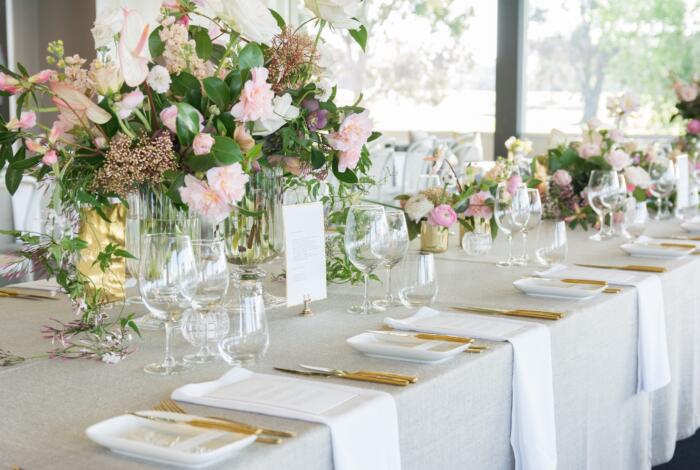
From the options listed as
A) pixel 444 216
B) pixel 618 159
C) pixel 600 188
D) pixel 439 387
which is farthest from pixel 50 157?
pixel 618 159

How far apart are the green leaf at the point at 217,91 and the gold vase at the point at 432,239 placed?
1210mm

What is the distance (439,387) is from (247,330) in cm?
30

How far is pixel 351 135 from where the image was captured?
178 cm

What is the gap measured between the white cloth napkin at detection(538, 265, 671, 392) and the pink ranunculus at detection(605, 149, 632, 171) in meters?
1.16

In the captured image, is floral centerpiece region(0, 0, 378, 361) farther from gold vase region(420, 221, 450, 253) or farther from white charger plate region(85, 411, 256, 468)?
gold vase region(420, 221, 450, 253)

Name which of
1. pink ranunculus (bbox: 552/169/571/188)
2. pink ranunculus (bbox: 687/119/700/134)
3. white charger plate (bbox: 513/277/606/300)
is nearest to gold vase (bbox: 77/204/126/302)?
white charger plate (bbox: 513/277/606/300)

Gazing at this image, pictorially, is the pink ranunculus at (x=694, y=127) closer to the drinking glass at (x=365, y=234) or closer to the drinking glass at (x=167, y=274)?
the drinking glass at (x=365, y=234)

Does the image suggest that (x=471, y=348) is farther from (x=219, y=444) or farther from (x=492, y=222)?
(x=492, y=222)

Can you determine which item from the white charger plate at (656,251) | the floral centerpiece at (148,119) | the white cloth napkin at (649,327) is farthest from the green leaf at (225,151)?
the white charger plate at (656,251)

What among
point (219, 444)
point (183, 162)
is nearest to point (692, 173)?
point (183, 162)

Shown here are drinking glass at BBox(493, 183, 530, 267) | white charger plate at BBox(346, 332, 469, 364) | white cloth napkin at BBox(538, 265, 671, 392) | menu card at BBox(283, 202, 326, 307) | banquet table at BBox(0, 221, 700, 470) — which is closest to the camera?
→ banquet table at BBox(0, 221, 700, 470)

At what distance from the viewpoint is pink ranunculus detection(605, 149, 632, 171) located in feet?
10.9

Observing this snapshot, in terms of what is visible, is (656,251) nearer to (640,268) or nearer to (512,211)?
(640,268)

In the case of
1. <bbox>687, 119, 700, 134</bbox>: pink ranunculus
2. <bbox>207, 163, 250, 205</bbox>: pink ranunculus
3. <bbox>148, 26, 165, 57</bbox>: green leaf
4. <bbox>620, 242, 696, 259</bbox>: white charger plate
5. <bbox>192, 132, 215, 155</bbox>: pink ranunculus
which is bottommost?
<bbox>620, 242, 696, 259</bbox>: white charger plate
